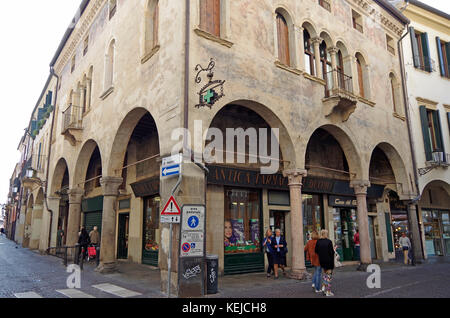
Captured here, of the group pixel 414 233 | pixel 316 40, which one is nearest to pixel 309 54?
pixel 316 40

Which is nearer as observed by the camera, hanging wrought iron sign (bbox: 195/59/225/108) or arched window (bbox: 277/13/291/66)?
hanging wrought iron sign (bbox: 195/59/225/108)

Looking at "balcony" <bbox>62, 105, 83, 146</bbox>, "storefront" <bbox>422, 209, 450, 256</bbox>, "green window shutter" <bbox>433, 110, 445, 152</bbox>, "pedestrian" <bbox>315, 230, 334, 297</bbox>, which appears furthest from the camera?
"storefront" <bbox>422, 209, 450, 256</bbox>

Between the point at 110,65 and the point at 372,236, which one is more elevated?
the point at 110,65

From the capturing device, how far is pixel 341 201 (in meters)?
16.3

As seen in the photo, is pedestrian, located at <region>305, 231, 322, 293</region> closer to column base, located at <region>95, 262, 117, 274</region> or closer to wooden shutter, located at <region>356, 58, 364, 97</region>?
column base, located at <region>95, 262, 117, 274</region>

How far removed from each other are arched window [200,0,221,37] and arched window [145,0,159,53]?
194 centimetres

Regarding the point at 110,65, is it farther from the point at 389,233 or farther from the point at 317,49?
the point at 389,233

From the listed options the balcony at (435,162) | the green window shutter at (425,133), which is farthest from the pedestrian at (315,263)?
the green window shutter at (425,133)

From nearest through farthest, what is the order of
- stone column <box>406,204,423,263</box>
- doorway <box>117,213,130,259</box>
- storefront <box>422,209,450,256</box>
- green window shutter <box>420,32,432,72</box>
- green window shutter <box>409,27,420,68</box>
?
stone column <box>406,204,423,263</box> < doorway <box>117,213,130,259</box> < green window shutter <box>409,27,420,68</box> < green window shutter <box>420,32,432,72</box> < storefront <box>422,209,450,256</box>

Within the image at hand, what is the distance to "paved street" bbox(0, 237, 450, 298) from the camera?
835 centimetres

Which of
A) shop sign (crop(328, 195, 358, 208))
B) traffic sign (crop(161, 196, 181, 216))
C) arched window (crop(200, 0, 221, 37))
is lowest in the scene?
traffic sign (crop(161, 196, 181, 216))

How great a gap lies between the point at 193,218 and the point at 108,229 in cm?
525

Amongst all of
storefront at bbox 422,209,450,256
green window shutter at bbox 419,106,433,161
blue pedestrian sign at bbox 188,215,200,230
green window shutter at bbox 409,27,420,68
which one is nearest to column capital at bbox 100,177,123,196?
blue pedestrian sign at bbox 188,215,200,230
